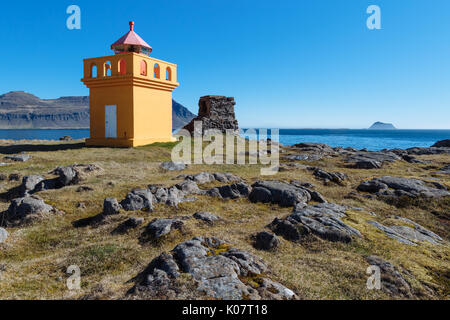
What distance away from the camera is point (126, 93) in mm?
23094

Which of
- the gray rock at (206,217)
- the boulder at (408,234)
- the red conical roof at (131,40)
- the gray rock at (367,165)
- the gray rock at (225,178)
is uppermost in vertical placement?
the red conical roof at (131,40)

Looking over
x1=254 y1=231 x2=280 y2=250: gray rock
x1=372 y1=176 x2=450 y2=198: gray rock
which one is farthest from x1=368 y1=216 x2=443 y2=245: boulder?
x1=372 y1=176 x2=450 y2=198: gray rock

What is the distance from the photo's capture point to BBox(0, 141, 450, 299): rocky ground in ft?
18.0

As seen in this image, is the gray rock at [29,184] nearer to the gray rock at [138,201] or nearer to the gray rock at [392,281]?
the gray rock at [138,201]

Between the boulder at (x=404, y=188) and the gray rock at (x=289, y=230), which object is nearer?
the gray rock at (x=289, y=230)

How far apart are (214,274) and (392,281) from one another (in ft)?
11.9

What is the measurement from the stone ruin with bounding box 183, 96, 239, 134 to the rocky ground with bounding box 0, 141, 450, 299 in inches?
788

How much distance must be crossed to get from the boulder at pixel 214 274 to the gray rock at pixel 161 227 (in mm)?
1901

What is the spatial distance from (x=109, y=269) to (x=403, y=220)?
32.7ft

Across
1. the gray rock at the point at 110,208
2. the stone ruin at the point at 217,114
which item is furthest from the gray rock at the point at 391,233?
the stone ruin at the point at 217,114

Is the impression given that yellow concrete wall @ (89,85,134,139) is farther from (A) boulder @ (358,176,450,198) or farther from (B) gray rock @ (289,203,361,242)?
(A) boulder @ (358,176,450,198)

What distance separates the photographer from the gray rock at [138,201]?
1031 centimetres
